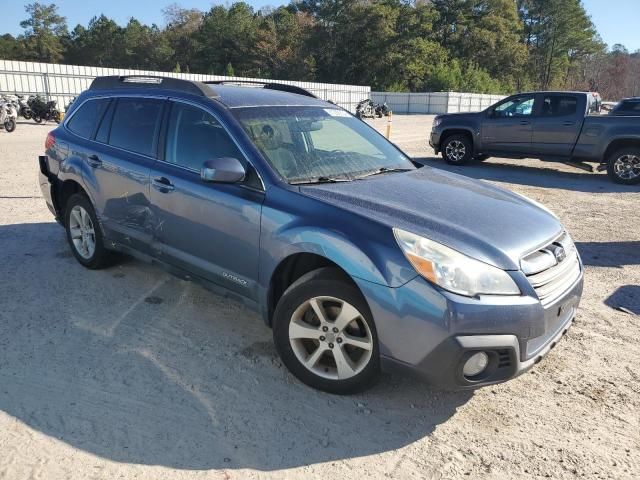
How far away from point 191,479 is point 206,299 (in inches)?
83.7

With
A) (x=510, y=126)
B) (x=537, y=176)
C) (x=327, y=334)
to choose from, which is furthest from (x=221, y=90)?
(x=537, y=176)

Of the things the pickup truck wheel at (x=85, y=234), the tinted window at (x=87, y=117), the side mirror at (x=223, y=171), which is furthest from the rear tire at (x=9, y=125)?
the side mirror at (x=223, y=171)

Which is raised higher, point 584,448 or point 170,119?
point 170,119

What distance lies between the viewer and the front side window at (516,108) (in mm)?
12289

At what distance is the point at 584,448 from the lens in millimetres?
2838

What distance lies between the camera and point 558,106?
11.9 m

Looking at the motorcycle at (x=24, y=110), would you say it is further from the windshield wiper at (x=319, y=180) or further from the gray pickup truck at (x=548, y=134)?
the windshield wiper at (x=319, y=180)

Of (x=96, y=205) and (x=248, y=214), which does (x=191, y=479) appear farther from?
(x=96, y=205)

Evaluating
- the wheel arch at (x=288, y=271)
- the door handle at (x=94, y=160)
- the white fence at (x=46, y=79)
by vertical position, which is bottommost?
the wheel arch at (x=288, y=271)

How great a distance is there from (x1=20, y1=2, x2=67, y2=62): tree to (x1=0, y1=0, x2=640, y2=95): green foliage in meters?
0.15

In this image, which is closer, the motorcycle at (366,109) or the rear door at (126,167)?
the rear door at (126,167)

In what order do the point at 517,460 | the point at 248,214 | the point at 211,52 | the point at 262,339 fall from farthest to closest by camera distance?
1. the point at 211,52
2. the point at 262,339
3. the point at 248,214
4. the point at 517,460

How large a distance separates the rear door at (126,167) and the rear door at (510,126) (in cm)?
992

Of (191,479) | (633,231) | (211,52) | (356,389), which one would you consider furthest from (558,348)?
(211,52)
